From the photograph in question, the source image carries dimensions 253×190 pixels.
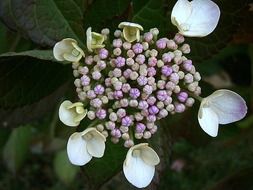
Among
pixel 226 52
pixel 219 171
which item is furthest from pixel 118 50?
pixel 219 171

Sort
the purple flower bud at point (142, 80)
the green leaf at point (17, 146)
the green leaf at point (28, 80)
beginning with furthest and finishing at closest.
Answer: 1. the green leaf at point (17, 146)
2. the green leaf at point (28, 80)
3. the purple flower bud at point (142, 80)

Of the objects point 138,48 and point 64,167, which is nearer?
point 138,48

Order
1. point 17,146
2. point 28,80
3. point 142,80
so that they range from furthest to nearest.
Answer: point 17,146, point 28,80, point 142,80

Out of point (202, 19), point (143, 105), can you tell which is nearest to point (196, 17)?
point (202, 19)

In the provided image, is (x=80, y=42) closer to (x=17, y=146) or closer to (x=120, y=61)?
(x=120, y=61)

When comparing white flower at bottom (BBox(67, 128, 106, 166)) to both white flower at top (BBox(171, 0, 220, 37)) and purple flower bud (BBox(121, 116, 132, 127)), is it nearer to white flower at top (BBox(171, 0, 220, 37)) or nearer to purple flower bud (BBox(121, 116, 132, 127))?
purple flower bud (BBox(121, 116, 132, 127))

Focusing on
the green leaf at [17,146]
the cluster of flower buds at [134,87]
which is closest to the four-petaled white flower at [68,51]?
the cluster of flower buds at [134,87]

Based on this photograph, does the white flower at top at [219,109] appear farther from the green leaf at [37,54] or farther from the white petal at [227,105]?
the green leaf at [37,54]

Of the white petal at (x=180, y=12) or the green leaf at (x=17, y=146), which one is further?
the green leaf at (x=17, y=146)
